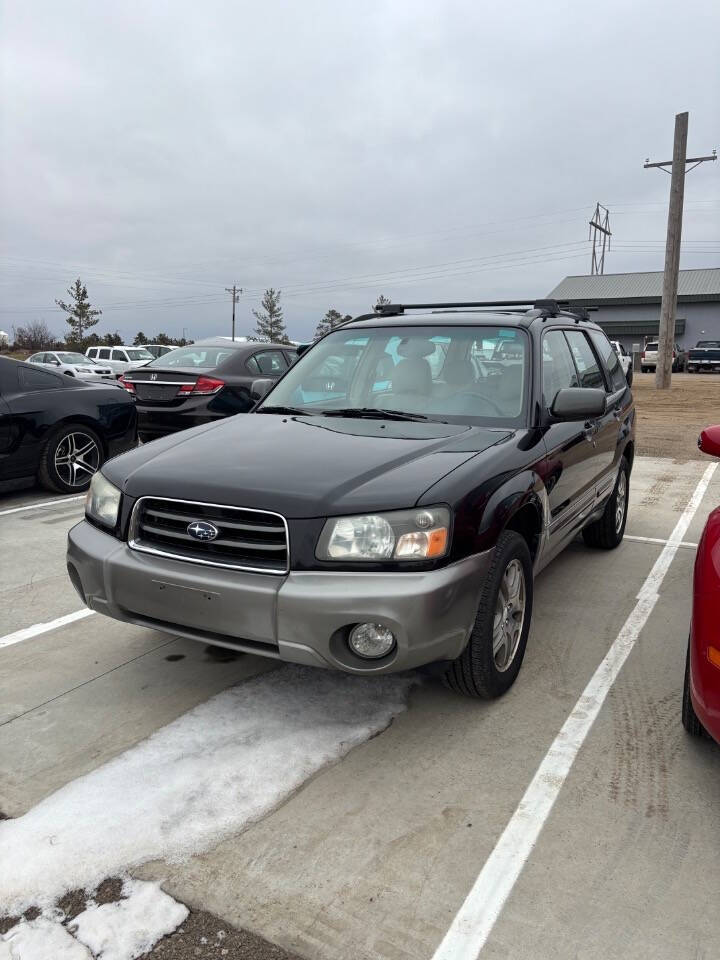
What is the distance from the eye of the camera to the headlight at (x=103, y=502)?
3084mm

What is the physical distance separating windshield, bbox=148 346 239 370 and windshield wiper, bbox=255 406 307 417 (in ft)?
16.9

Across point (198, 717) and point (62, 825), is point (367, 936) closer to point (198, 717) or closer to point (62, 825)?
point (62, 825)

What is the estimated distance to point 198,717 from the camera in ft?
9.98

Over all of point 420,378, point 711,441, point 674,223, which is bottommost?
point 711,441

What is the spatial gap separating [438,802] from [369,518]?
3.25 feet

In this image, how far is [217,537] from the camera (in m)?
2.77

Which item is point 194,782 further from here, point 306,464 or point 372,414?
point 372,414

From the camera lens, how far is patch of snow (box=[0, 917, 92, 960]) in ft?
6.23

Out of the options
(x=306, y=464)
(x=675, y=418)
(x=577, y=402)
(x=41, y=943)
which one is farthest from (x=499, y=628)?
(x=675, y=418)

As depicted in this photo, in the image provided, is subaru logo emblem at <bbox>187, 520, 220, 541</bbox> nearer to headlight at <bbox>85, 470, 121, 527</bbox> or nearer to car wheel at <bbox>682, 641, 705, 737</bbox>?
headlight at <bbox>85, 470, 121, 527</bbox>

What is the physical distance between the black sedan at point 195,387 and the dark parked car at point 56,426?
104cm

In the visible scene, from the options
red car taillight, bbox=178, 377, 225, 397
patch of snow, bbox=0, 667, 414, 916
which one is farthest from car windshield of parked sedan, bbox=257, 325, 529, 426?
red car taillight, bbox=178, 377, 225, 397

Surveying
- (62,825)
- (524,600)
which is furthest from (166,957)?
(524,600)

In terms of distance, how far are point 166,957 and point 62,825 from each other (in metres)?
0.66
